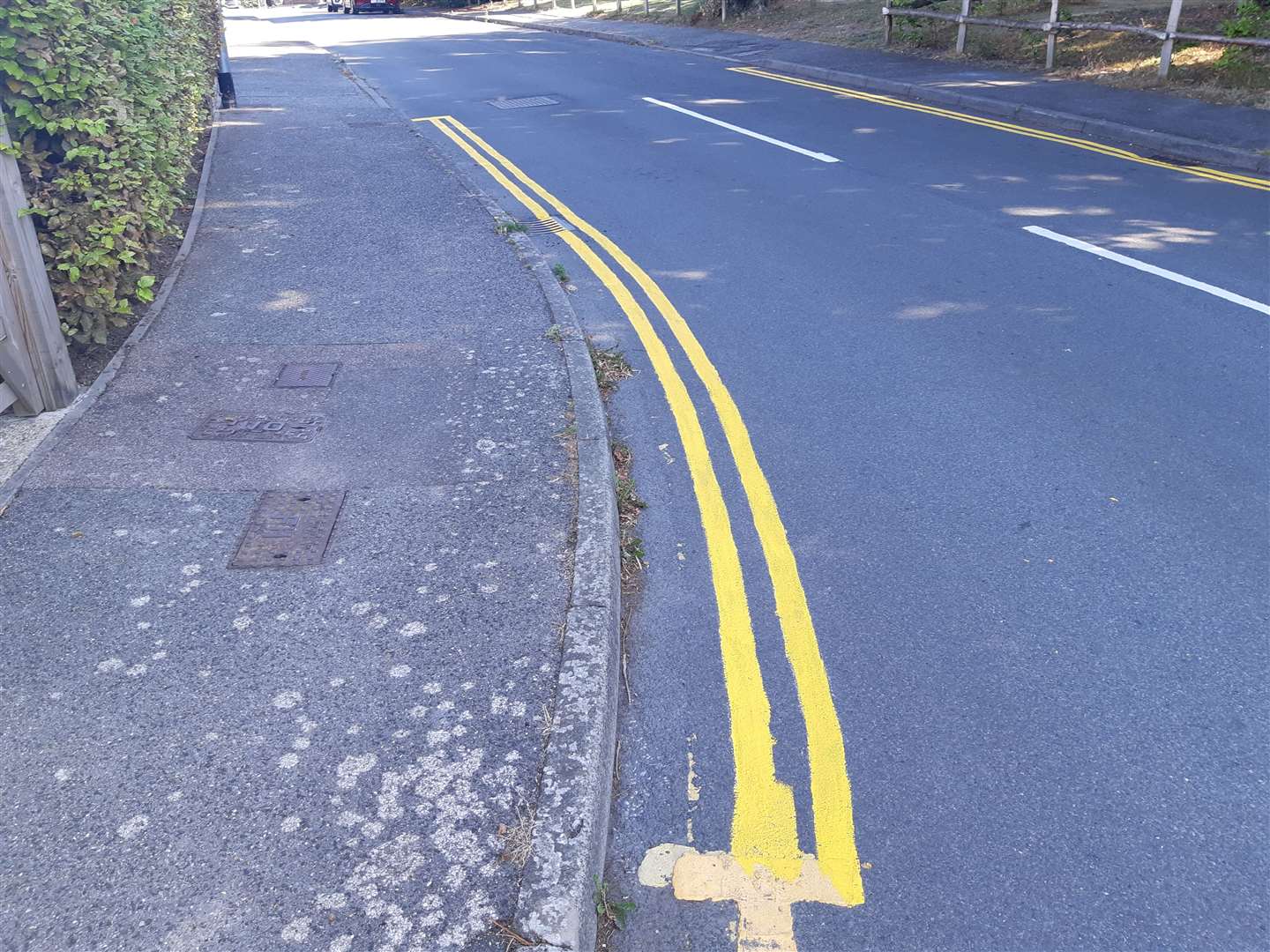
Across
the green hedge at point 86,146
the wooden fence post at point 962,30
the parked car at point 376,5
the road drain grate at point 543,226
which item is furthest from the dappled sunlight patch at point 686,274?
the parked car at point 376,5

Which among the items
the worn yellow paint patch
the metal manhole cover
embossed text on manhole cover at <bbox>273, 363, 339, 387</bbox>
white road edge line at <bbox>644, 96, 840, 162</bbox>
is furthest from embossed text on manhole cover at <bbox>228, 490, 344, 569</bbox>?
the metal manhole cover

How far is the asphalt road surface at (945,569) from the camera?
299cm

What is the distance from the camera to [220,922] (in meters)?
2.72

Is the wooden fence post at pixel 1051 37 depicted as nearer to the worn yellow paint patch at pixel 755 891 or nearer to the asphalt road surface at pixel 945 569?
the asphalt road surface at pixel 945 569

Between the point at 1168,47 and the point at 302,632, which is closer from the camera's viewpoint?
the point at 302,632

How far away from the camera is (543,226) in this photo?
377 inches

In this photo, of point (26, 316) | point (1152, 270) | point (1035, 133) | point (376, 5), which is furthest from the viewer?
point (376, 5)

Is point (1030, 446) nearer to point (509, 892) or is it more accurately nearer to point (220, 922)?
point (509, 892)

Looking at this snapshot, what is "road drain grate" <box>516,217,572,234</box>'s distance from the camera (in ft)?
31.0

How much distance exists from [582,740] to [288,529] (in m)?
1.94

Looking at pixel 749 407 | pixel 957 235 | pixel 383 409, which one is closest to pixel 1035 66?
Answer: pixel 957 235

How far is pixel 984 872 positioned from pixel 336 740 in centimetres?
205

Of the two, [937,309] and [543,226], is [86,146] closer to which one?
[543,226]

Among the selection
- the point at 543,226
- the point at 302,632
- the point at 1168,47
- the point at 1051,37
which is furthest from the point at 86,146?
the point at 1051,37
